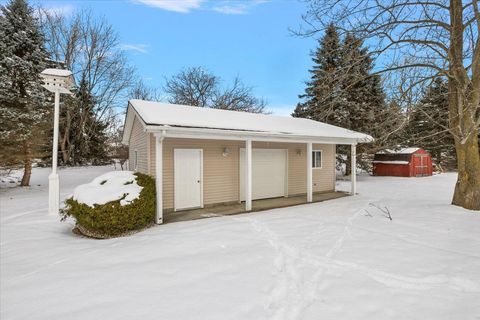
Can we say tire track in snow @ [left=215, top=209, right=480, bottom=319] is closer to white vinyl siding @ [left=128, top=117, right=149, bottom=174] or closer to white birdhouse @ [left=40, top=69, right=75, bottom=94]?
white vinyl siding @ [left=128, top=117, right=149, bottom=174]

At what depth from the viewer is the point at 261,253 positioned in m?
4.73

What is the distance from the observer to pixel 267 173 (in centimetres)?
1070

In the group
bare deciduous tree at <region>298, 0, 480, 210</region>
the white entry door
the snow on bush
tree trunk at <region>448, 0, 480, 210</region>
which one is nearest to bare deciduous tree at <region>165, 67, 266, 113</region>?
the white entry door

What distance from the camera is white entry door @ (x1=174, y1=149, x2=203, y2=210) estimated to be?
8453 mm

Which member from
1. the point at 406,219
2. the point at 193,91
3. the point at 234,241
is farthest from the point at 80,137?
the point at 406,219

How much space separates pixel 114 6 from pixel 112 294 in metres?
Answer: 12.5

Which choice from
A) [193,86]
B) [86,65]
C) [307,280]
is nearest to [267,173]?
[307,280]

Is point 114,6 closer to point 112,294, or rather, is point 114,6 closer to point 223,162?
point 223,162

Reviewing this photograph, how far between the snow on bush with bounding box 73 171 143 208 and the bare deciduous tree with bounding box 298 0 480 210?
6.02 meters

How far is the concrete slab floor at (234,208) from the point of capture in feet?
25.5

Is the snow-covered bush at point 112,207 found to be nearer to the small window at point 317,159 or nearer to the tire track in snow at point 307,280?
the tire track in snow at point 307,280

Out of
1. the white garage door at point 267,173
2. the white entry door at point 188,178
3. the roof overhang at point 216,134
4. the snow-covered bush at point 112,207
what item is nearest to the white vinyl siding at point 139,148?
the roof overhang at point 216,134

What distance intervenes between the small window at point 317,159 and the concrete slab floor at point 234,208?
140cm

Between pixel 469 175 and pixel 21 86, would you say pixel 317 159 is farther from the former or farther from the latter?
pixel 21 86
